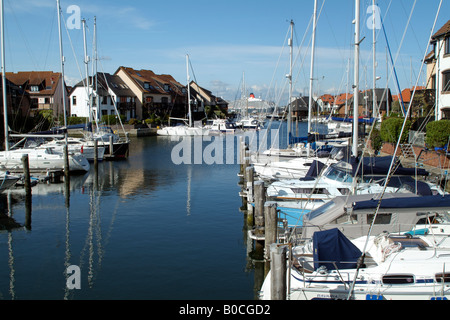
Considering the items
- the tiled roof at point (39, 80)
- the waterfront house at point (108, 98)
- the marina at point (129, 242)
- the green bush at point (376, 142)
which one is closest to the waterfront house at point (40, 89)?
the tiled roof at point (39, 80)

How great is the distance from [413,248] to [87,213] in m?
19.7

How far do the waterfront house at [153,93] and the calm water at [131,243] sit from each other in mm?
67365

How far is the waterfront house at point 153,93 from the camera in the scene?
10288cm

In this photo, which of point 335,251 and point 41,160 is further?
point 41,160

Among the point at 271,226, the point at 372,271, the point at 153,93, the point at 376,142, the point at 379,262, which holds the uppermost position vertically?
the point at 153,93

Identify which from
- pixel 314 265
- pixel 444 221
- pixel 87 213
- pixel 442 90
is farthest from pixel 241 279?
pixel 442 90

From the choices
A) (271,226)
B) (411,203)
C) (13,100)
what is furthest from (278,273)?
(13,100)

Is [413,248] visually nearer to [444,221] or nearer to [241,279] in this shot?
[444,221]

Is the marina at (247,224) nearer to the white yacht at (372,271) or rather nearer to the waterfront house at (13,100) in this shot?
the white yacht at (372,271)

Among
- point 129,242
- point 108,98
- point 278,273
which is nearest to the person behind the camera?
point 278,273

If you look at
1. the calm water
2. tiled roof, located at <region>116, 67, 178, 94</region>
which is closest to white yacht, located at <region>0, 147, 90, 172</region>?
the calm water

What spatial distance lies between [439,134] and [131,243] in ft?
73.1

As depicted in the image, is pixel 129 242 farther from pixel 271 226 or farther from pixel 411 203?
pixel 411 203

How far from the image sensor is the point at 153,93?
10581 cm
